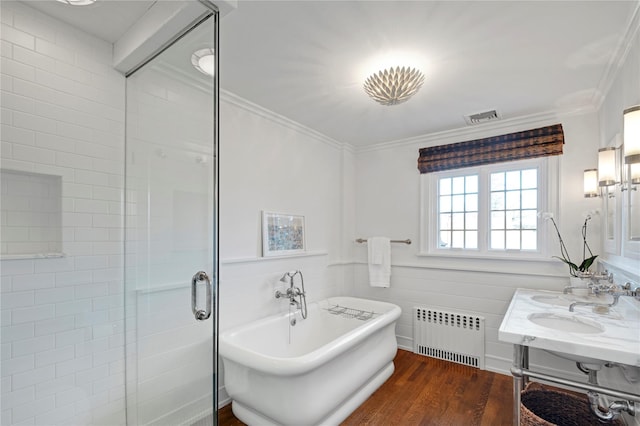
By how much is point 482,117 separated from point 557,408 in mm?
2316

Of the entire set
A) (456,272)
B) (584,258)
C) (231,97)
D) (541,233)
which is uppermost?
(231,97)

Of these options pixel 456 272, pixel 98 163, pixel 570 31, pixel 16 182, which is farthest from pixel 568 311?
pixel 16 182

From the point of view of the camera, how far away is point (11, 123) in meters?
1.54

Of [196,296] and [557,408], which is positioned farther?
[557,408]

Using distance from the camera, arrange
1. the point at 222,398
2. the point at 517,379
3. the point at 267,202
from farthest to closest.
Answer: the point at 267,202 < the point at 222,398 < the point at 517,379

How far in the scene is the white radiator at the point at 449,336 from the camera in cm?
310

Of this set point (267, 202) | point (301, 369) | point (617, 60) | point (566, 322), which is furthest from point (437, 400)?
point (617, 60)

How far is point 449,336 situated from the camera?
10.6 ft

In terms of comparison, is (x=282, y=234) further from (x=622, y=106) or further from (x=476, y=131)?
(x=622, y=106)

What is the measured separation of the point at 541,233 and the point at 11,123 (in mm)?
3821

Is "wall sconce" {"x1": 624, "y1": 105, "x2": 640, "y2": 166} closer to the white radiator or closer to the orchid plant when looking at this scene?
the orchid plant

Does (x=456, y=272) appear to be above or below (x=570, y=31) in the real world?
below

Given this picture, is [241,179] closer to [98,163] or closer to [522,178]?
[98,163]

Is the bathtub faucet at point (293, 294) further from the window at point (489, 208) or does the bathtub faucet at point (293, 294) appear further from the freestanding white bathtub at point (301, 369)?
the window at point (489, 208)
